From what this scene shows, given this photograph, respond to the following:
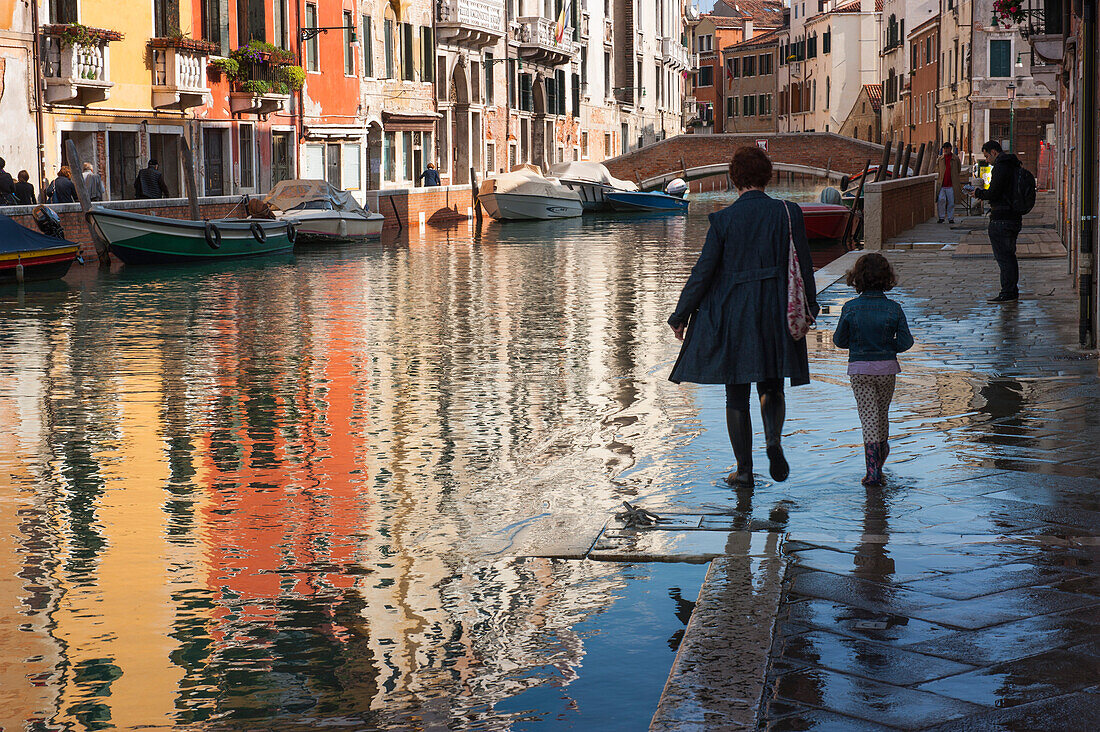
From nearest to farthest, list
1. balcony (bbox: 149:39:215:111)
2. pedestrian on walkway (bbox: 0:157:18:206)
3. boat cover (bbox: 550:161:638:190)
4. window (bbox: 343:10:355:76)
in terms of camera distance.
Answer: pedestrian on walkway (bbox: 0:157:18:206)
balcony (bbox: 149:39:215:111)
window (bbox: 343:10:355:76)
boat cover (bbox: 550:161:638:190)

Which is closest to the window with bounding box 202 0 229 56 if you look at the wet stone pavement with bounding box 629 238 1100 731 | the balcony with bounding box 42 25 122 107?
the balcony with bounding box 42 25 122 107

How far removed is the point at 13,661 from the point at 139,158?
2677 centimetres

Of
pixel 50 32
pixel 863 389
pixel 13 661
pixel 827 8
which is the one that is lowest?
pixel 13 661

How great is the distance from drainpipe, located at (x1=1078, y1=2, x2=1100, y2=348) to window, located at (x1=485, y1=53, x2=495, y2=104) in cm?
3980

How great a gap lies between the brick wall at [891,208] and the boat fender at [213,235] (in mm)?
11018

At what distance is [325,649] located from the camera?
4.48 metres

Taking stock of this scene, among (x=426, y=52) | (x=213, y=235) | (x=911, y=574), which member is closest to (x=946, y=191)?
(x=213, y=235)

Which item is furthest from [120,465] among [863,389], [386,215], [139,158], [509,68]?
[509,68]

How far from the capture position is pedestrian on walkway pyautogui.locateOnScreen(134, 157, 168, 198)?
93.0ft

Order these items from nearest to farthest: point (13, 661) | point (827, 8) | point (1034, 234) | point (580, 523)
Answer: point (13, 661), point (580, 523), point (1034, 234), point (827, 8)

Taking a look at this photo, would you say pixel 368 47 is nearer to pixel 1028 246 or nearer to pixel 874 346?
pixel 1028 246

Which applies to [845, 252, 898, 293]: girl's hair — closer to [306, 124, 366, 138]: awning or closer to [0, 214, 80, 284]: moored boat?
[0, 214, 80, 284]: moored boat

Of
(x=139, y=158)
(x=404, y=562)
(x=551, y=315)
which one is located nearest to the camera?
(x=404, y=562)

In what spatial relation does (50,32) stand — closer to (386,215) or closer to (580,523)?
(386,215)
